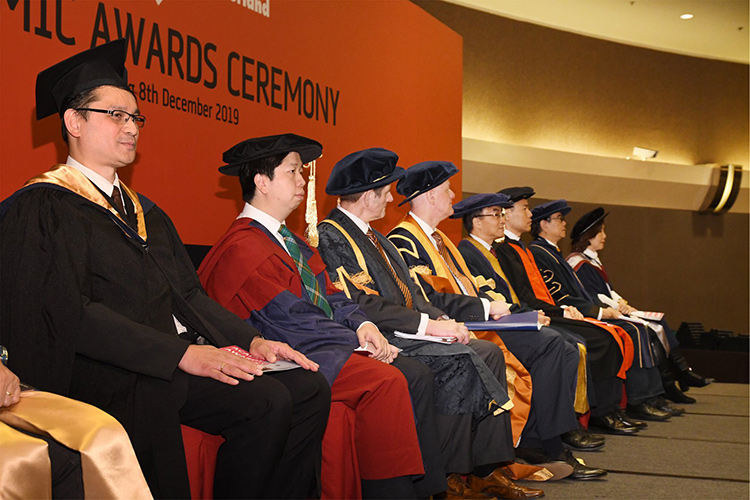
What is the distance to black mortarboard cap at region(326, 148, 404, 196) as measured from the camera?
326 cm

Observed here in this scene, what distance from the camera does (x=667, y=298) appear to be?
958 cm

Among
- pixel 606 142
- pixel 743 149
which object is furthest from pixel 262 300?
pixel 743 149

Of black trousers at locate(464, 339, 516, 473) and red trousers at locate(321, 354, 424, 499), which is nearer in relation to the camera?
red trousers at locate(321, 354, 424, 499)

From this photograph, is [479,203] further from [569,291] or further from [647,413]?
[647,413]

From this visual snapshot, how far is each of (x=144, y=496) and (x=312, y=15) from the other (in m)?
3.09

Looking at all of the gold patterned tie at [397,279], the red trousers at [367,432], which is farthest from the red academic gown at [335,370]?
the gold patterned tie at [397,279]

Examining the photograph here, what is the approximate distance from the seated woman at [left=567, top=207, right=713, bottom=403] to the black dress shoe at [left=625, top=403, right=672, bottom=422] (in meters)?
0.61

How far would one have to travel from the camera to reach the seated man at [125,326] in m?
1.97

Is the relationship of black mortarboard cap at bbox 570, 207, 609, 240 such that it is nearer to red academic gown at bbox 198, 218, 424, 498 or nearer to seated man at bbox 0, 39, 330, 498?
red academic gown at bbox 198, 218, 424, 498

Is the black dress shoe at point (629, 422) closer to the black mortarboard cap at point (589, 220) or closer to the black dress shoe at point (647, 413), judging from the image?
the black dress shoe at point (647, 413)

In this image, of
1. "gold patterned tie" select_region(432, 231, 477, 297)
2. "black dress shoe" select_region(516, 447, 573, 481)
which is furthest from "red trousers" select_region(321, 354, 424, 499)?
"gold patterned tie" select_region(432, 231, 477, 297)

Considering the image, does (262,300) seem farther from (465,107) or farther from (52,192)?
(465,107)

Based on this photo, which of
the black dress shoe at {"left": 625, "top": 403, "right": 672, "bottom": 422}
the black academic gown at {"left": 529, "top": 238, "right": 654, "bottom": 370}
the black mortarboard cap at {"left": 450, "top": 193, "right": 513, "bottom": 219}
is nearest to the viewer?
the black mortarboard cap at {"left": 450, "top": 193, "right": 513, "bottom": 219}

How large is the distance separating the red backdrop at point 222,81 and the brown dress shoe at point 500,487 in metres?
1.52
